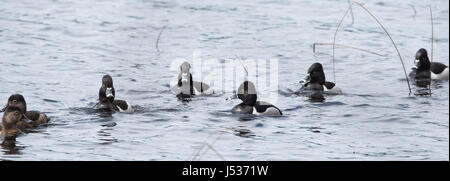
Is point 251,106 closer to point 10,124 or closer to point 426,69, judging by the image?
point 10,124

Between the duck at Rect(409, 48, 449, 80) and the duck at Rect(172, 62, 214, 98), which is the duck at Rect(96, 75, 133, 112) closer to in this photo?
the duck at Rect(172, 62, 214, 98)

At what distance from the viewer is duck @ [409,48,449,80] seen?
19.9 meters

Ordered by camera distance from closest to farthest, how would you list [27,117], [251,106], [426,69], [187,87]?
[27,117]
[251,106]
[187,87]
[426,69]

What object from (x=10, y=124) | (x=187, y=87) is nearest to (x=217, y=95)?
(x=187, y=87)

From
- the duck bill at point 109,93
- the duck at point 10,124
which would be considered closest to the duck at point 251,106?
the duck bill at point 109,93

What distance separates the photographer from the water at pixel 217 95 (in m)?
12.5

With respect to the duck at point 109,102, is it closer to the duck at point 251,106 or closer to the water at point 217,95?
the water at point 217,95

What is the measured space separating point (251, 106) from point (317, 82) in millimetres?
3128

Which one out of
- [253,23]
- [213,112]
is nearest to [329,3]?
[253,23]

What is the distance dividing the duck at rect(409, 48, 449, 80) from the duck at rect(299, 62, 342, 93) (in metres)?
2.77

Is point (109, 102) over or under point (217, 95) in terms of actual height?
over

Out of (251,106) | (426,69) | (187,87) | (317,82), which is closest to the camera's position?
(251,106)

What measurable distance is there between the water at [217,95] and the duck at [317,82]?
418mm

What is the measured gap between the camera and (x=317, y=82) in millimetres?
18297
